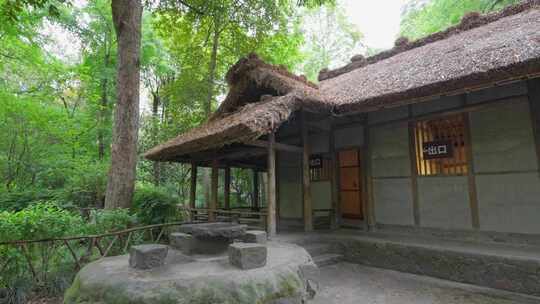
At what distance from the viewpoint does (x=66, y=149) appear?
1084cm

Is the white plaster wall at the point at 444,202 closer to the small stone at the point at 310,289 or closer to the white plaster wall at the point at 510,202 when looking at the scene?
the white plaster wall at the point at 510,202

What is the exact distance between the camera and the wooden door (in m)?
8.30

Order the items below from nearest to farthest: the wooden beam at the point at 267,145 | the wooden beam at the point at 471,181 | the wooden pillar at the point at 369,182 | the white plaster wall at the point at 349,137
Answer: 1. the wooden beam at the point at 471,181
2. the wooden beam at the point at 267,145
3. the wooden pillar at the point at 369,182
4. the white plaster wall at the point at 349,137

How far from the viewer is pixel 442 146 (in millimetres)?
5828

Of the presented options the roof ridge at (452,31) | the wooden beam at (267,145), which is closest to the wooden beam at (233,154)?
the wooden beam at (267,145)

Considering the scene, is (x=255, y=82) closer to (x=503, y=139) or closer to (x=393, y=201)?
(x=393, y=201)

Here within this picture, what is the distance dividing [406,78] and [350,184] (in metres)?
3.88

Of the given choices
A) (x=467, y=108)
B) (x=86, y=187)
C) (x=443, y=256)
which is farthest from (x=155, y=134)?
(x=443, y=256)

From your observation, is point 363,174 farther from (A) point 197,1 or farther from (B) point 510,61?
(A) point 197,1

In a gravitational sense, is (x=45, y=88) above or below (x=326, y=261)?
above

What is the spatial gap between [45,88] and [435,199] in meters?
13.3

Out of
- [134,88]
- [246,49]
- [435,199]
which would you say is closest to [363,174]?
[435,199]

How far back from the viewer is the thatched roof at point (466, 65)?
426 cm

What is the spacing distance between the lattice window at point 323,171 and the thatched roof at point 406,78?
1.83 m
